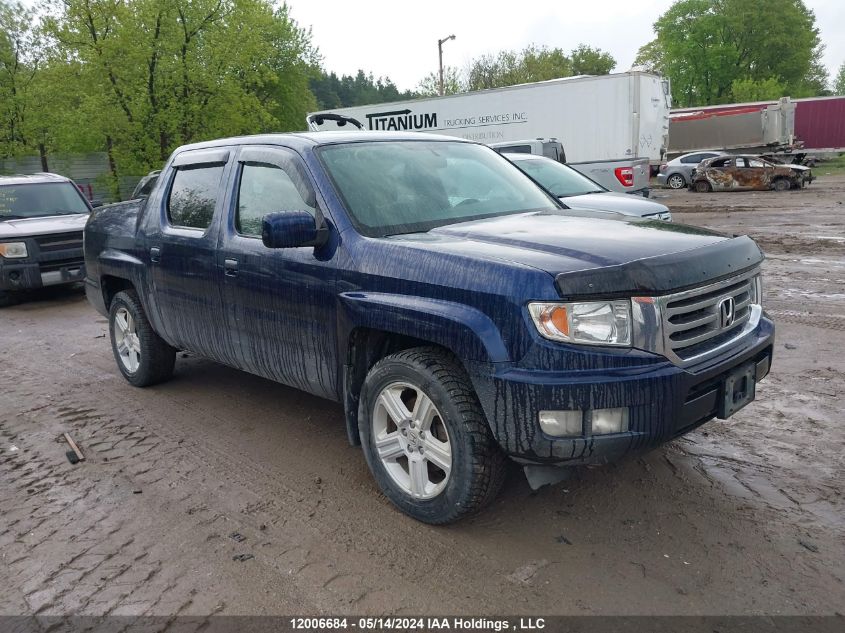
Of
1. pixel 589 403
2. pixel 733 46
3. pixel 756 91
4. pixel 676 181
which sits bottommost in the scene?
pixel 589 403

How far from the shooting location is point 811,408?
Result: 4.65 m

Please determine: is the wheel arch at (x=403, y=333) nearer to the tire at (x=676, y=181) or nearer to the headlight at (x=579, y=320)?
the headlight at (x=579, y=320)

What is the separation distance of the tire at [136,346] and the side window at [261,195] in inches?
68.5

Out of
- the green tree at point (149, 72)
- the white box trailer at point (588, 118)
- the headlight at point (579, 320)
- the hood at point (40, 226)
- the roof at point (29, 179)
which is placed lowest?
the headlight at point (579, 320)

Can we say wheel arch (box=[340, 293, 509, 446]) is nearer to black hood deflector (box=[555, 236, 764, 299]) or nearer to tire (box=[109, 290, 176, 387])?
black hood deflector (box=[555, 236, 764, 299])

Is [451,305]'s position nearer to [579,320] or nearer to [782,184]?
[579,320]

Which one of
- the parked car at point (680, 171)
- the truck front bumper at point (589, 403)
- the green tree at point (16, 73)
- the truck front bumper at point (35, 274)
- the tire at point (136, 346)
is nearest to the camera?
the truck front bumper at point (589, 403)

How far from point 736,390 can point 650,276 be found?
0.79m

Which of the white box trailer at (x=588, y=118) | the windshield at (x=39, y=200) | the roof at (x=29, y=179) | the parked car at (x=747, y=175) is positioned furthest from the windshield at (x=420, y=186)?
the parked car at (x=747, y=175)

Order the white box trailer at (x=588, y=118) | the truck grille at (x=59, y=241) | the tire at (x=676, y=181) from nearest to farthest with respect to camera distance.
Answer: the truck grille at (x=59, y=241)
the white box trailer at (x=588, y=118)
the tire at (x=676, y=181)

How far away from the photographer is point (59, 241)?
10.0 meters

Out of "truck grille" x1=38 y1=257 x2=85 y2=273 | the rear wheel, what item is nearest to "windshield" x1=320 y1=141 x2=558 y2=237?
"truck grille" x1=38 y1=257 x2=85 y2=273

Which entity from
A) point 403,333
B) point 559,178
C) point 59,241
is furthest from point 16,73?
point 403,333

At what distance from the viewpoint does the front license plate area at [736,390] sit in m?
3.12
